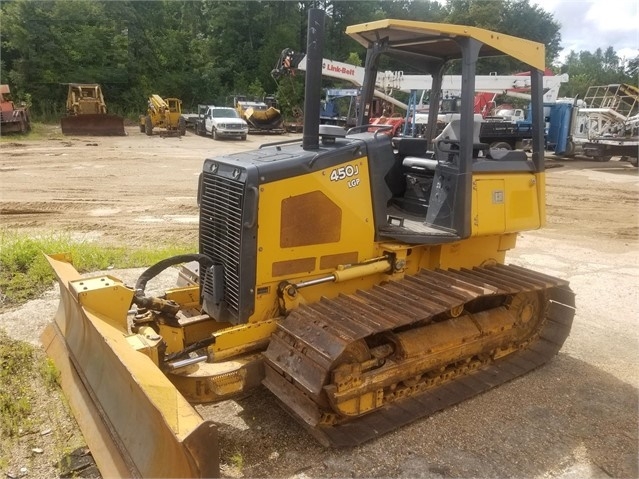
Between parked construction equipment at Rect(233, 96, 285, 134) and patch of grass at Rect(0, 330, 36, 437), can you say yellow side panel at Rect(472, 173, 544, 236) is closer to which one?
patch of grass at Rect(0, 330, 36, 437)

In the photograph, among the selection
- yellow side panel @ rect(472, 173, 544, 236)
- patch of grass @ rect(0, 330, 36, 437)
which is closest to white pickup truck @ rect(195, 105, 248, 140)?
patch of grass @ rect(0, 330, 36, 437)

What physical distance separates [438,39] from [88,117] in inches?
898

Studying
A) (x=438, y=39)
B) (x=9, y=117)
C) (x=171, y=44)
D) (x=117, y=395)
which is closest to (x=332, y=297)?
(x=117, y=395)

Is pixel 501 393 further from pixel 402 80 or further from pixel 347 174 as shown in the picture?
pixel 402 80

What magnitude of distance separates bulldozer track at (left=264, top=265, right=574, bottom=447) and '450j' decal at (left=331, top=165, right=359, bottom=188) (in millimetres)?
821

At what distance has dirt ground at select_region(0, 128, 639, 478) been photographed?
133 inches

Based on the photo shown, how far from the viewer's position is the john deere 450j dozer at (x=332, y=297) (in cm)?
331

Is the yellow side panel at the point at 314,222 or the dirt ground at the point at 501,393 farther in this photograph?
the yellow side panel at the point at 314,222

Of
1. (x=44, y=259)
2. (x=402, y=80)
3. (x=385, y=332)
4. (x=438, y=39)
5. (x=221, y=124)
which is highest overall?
(x=402, y=80)

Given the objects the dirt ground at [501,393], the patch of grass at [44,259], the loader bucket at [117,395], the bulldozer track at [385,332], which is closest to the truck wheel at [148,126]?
the dirt ground at [501,393]

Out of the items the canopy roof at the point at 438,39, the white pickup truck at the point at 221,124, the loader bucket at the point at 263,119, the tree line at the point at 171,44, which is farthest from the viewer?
the tree line at the point at 171,44

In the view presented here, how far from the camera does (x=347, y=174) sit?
3891 millimetres

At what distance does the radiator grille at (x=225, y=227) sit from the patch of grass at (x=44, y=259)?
8.85 ft

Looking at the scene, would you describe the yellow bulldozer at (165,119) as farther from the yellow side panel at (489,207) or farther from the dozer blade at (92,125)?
the yellow side panel at (489,207)
